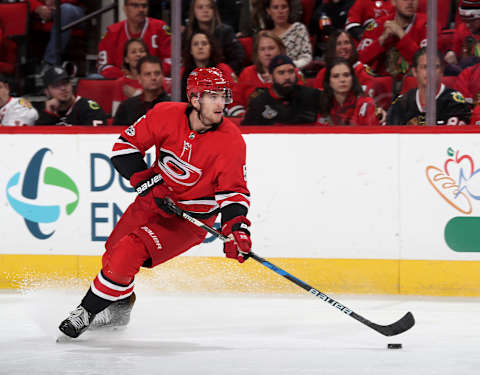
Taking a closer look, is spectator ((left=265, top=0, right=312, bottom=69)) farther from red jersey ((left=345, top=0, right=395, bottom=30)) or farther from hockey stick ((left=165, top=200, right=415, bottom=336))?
hockey stick ((left=165, top=200, right=415, bottom=336))

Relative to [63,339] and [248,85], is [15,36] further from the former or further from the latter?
[63,339]

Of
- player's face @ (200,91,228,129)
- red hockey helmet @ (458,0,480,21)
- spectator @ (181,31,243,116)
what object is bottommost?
player's face @ (200,91,228,129)

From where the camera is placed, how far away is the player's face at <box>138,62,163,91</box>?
4844 mm

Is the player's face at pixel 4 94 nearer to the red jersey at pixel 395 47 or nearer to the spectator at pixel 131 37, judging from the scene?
the spectator at pixel 131 37

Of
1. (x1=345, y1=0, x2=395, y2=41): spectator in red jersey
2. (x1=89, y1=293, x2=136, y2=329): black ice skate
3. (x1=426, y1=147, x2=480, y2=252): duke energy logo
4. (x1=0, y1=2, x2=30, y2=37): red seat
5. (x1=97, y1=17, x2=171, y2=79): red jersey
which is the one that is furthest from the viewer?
(x1=0, y1=2, x2=30, y2=37): red seat

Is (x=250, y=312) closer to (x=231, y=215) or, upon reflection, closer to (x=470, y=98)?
Answer: (x=231, y=215)

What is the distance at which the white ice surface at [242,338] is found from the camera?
3.27 metres

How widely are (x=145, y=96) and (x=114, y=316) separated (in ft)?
4.42

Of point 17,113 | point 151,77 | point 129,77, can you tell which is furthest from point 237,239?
point 17,113

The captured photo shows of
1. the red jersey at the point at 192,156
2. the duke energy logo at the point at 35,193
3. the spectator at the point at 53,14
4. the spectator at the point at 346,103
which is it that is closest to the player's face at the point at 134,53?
the spectator at the point at 53,14

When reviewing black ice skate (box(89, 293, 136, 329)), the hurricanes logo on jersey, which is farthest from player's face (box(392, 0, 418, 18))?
black ice skate (box(89, 293, 136, 329))

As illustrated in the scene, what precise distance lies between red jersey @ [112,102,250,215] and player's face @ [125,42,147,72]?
125 centimetres

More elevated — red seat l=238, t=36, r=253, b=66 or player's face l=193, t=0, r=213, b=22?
player's face l=193, t=0, r=213, b=22

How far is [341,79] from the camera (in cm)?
471
